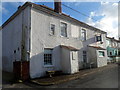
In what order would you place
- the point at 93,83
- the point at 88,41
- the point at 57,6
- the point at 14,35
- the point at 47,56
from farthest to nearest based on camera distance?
the point at 88,41
the point at 57,6
the point at 14,35
the point at 47,56
the point at 93,83

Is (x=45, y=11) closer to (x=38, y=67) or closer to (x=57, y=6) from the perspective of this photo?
(x=57, y=6)

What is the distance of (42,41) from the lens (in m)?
11.0

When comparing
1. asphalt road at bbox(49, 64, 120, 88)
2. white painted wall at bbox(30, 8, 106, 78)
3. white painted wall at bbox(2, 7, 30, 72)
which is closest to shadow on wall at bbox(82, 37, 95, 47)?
white painted wall at bbox(30, 8, 106, 78)

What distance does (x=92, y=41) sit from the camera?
18.2 metres

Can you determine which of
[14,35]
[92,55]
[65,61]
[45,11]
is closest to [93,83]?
[65,61]

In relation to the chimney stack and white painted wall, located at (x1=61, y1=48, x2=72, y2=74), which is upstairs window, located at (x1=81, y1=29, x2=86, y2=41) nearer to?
the chimney stack

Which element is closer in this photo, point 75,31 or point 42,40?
point 42,40

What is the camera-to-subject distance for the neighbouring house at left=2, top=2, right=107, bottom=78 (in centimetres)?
1019

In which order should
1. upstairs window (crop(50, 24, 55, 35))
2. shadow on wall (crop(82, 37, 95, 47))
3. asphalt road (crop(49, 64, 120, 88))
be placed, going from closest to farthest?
asphalt road (crop(49, 64, 120, 88)) < upstairs window (crop(50, 24, 55, 35)) < shadow on wall (crop(82, 37, 95, 47))

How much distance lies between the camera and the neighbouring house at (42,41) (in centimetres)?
1019

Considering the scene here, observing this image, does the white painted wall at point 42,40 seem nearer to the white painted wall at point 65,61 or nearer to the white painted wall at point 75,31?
the white painted wall at point 65,61

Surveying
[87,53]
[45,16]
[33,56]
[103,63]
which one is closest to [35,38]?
[33,56]

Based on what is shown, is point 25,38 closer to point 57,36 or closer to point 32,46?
point 32,46

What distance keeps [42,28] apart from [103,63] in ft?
39.3
